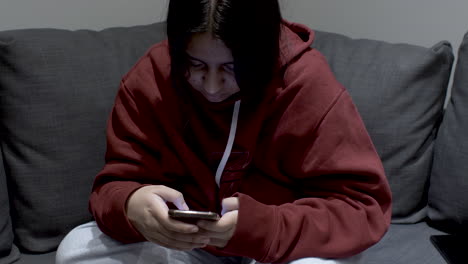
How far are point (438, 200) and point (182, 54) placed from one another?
65cm

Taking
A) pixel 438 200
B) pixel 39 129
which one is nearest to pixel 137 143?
pixel 39 129

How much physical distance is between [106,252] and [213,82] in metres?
0.34

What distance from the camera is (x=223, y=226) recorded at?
2.80 feet

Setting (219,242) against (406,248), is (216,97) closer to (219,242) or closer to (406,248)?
(219,242)

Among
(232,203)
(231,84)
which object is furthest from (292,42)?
(232,203)

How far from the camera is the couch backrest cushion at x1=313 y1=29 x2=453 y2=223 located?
3.92 feet

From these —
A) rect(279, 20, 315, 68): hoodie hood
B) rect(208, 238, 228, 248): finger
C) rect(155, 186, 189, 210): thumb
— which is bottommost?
rect(208, 238, 228, 248): finger

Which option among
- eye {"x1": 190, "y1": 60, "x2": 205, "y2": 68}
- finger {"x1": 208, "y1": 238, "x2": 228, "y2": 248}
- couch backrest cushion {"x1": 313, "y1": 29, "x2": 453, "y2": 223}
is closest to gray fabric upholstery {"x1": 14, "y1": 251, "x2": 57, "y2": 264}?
finger {"x1": 208, "y1": 238, "x2": 228, "y2": 248}

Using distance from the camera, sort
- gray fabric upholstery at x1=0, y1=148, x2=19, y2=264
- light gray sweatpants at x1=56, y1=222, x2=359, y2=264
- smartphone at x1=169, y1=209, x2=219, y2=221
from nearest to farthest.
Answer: smartphone at x1=169, y1=209, x2=219, y2=221, light gray sweatpants at x1=56, y1=222, x2=359, y2=264, gray fabric upholstery at x1=0, y1=148, x2=19, y2=264

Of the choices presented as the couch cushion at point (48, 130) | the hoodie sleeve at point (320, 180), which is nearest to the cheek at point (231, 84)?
the hoodie sleeve at point (320, 180)

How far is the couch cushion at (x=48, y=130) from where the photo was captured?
1.11 m

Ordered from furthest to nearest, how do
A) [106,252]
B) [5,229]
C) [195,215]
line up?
1. [5,229]
2. [106,252]
3. [195,215]

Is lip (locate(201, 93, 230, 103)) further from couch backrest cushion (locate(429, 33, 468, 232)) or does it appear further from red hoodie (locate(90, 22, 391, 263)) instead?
couch backrest cushion (locate(429, 33, 468, 232))

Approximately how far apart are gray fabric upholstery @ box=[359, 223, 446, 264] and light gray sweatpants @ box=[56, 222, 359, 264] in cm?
18
